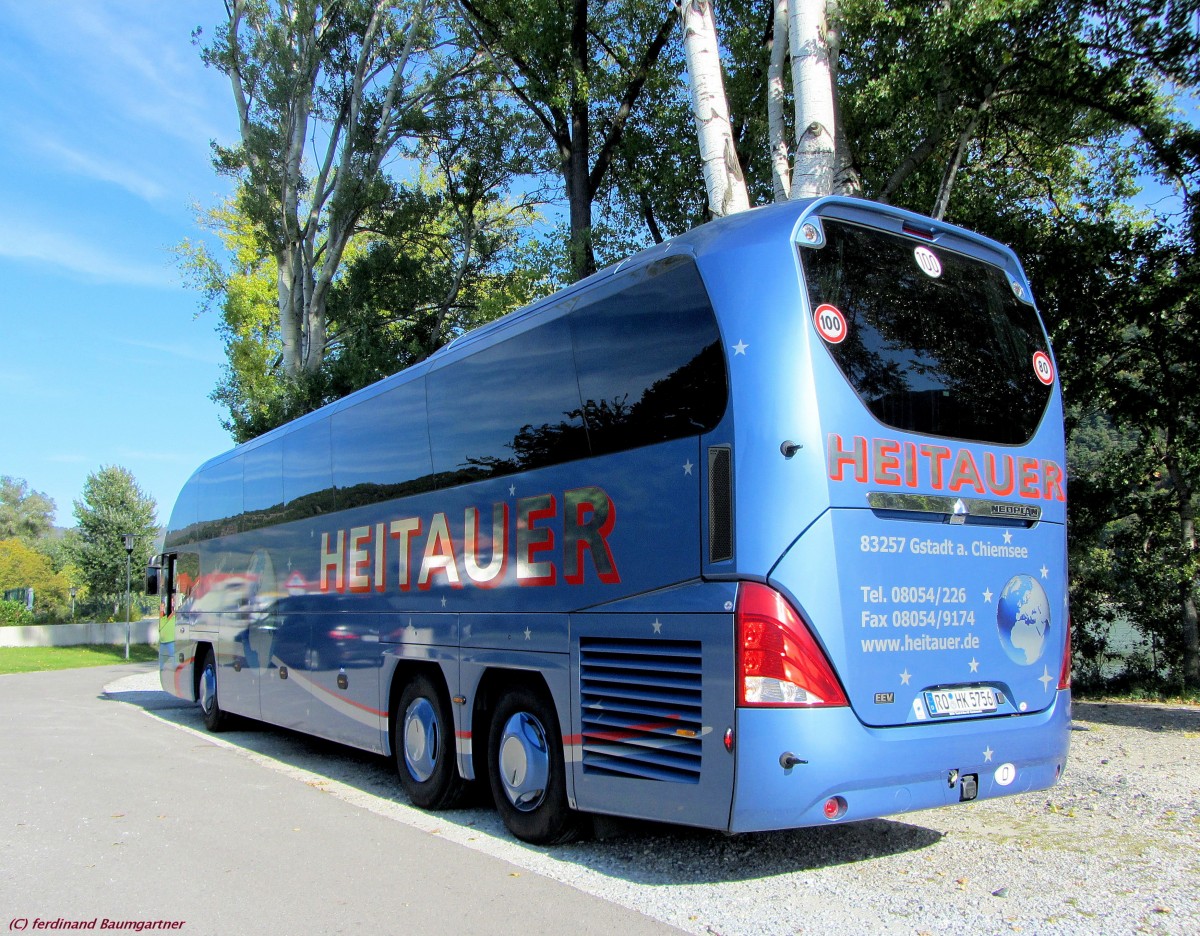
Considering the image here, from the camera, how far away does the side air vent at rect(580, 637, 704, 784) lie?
5105 mm

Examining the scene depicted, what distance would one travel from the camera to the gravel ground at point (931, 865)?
15.9ft

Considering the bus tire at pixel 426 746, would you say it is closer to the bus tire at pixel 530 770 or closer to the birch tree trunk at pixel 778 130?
the bus tire at pixel 530 770

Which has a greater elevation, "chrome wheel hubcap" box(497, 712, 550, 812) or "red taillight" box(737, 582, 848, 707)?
"red taillight" box(737, 582, 848, 707)

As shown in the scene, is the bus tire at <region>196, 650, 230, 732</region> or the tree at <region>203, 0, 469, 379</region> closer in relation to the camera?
the bus tire at <region>196, 650, 230, 732</region>

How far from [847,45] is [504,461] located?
9504mm

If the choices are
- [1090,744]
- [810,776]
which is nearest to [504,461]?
[810,776]

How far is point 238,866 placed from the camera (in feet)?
19.7

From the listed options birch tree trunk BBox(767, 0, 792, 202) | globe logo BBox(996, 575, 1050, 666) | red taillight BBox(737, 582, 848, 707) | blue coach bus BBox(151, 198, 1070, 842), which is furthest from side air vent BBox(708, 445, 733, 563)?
birch tree trunk BBox(767, 0, 792, 202)

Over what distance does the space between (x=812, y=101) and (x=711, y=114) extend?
1.12m

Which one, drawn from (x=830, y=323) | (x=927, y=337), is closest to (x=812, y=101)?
(x=927, y=337)

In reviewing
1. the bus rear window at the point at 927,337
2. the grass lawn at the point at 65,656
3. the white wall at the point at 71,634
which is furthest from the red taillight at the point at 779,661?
the white wall at the point at 71,634

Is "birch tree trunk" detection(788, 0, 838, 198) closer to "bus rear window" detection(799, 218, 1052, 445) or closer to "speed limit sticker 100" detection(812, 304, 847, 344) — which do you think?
"bus rear window" detection(799, 218, 1052, 445)

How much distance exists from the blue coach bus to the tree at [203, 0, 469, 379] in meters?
19.4

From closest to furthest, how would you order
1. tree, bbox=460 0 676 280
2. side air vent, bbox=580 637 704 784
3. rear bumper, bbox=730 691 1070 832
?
rear bumper, bbox=730 691 1070 832, side air vent, bbox=580 637 704 784, tree, bbox=460 0 676 280
